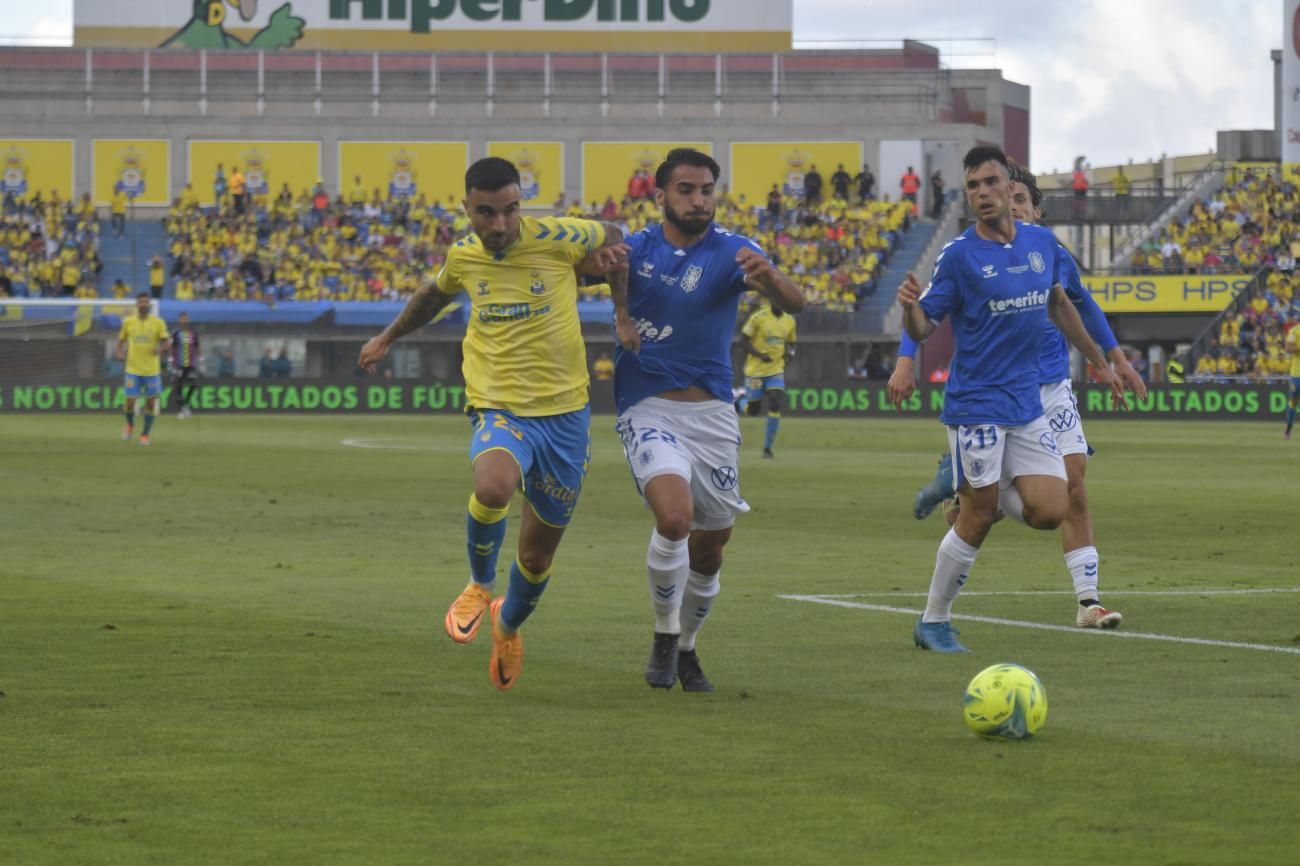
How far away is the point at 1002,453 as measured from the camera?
10.8 metres

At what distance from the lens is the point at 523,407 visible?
9531 mm

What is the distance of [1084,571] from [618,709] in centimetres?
391

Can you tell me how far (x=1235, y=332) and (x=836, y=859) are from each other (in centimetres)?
5173

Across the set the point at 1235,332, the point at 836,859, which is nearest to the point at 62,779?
the point at 836,859

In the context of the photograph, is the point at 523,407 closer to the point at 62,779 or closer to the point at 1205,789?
the point at 62,779

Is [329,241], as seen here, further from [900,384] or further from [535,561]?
[535,561]

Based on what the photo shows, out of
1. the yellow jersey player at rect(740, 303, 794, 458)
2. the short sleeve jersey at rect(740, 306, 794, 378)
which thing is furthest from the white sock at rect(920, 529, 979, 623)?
the short sleeve jersey at rect(740, 306, 794, 378)

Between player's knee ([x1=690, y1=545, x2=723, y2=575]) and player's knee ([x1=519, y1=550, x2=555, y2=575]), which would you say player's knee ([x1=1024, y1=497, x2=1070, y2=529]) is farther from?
player's knee ([x1=519, y1=550, x2=555, y2=575])

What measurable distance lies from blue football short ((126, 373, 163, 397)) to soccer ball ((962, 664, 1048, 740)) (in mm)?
29900

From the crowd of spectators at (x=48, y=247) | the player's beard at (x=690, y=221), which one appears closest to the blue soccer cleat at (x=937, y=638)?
the player's beard at (x=690, y=221)

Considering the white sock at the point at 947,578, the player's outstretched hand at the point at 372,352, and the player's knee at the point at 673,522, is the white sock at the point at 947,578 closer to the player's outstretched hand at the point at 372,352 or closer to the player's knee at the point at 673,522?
the player's knee at the point at 673,522

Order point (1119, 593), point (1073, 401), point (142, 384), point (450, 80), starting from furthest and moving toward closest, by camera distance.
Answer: point (450, 80) < point (142, 384) < point (1119, 593) < point (1073, 401)

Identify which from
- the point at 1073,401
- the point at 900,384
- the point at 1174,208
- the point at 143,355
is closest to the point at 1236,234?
the point at 1174,208

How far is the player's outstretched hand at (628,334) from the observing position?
9.36 m
